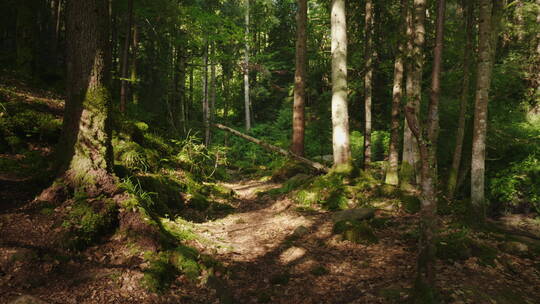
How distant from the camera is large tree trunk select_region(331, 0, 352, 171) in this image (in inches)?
336

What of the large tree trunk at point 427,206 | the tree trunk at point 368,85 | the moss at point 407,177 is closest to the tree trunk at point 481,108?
the moss at point 407,177

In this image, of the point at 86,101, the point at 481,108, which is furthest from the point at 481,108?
the point at 86,101

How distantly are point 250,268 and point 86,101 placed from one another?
377 cm

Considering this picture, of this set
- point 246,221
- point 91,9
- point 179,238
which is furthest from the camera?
point 246,221

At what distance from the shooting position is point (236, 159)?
2178cm

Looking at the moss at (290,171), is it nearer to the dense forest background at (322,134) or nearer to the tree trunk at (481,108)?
the dense forest background at (322,134)

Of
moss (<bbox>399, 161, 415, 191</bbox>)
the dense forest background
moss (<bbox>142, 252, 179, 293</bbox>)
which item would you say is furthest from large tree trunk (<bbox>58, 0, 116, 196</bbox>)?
moss (<bbox>399, 161, 415, 191</bbox>)

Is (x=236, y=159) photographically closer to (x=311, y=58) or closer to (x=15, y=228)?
(x=311, y=58)

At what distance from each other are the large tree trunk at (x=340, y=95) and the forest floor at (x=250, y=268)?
8.99 ft

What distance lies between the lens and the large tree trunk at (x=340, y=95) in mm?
8531

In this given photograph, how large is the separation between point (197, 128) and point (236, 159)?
4.51 m

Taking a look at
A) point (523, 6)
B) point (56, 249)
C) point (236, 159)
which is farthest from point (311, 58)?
point (56, 249)

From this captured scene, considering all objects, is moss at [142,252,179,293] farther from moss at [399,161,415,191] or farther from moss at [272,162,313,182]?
moss at [272,162,313,182]

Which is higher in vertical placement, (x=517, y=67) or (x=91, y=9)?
(x=517, y=67)
